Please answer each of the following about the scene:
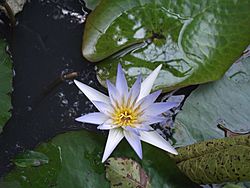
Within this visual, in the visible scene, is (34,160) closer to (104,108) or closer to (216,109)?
(104,108)

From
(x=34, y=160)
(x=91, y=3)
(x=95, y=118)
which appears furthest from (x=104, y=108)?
(x=91, y=3)

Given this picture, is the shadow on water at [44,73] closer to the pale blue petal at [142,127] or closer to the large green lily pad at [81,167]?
the large green lily pad at [81,167]

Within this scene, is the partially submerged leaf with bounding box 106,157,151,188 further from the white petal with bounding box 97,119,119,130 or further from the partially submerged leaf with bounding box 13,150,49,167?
the partially submerged leaf with bounding box 13,150,49,167

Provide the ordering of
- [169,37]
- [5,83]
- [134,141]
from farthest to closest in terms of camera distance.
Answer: [169,37]
[5,83]
[134,141]

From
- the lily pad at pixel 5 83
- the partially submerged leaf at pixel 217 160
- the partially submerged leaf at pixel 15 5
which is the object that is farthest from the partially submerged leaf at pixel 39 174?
the partially submerged leaf at pixel 15 5

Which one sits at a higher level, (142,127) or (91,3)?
(91,3)

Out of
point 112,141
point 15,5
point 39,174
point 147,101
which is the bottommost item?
point 39,174

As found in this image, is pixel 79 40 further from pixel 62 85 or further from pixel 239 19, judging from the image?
pixel 239 19
